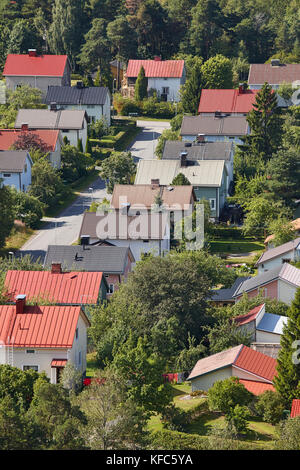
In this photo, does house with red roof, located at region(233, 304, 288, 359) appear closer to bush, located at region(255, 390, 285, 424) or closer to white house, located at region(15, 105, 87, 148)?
bush, located at region(255, 390, 285, 424)

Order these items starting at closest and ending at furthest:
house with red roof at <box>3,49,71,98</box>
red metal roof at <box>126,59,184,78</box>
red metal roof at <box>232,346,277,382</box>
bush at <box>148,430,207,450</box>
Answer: bush at <box>148,430,207,450</box>, red metal roof at <box>232,346,277,382</box>, house with red roof at <box>3,49,71,98</box>, red metal roof at <box>126,59,184,78</box>

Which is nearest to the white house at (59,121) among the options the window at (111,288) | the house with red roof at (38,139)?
the house with red roof at (38,139)

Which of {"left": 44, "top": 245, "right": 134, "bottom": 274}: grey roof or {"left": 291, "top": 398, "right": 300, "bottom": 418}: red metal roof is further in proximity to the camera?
{"left": 44, "top": 245, "right": 134, "bottom": 274}: grey roof

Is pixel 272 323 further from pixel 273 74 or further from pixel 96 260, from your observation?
pixel 273 74

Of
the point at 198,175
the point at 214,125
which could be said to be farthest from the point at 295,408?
the point at 214,125

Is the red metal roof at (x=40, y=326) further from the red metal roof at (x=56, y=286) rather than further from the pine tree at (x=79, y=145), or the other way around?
the pine tree at (x=79, y=145)

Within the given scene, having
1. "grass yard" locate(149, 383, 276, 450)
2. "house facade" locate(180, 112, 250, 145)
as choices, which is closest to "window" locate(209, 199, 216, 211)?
"house facade" locate(180, 112, 250, 145)
